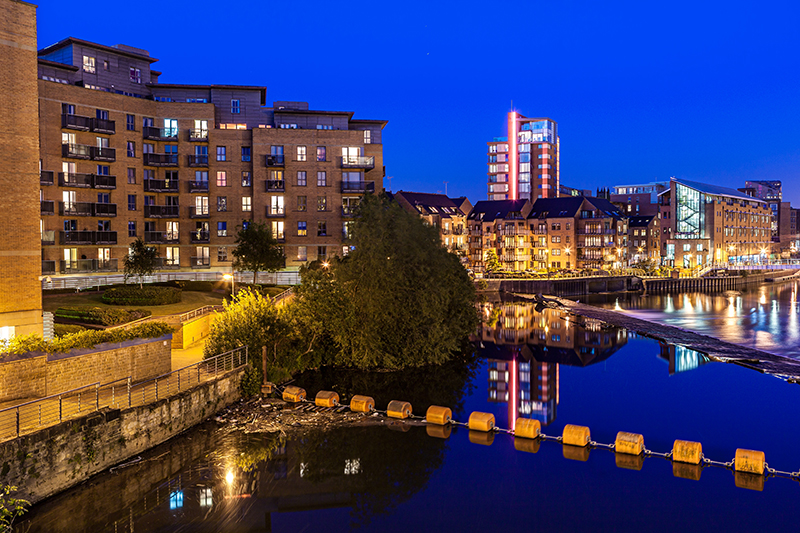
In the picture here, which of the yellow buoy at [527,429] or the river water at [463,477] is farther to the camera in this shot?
the yellow buoy at [527,429]

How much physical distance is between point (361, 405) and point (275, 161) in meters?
46.0

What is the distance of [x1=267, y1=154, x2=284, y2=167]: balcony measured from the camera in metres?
71.1

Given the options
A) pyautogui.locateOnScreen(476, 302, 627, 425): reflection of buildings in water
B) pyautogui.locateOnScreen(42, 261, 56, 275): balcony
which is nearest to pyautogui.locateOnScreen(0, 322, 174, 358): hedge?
pyautogui.locateOnScreen(476, 302, 627, 425): reflection of buildings in water

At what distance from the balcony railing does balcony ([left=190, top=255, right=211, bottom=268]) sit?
817 cm

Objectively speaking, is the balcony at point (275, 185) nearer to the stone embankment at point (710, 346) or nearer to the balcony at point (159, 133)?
the balcony at point (159, 133)

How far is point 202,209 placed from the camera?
7194 cm

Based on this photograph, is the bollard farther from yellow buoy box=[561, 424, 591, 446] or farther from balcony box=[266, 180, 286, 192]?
balcony box=[266, 180, 286, 192]

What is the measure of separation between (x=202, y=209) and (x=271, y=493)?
54.6 m

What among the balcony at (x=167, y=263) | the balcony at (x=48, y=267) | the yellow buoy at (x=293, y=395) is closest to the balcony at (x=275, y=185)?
the balcony at (x=167, y=263)

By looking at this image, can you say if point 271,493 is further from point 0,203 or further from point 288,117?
point 288,117

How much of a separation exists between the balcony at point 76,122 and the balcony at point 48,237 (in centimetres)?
1067

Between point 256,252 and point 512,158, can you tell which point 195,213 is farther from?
point 512,158

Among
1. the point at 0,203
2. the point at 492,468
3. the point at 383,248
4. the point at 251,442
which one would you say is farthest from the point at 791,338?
the point at 0,203

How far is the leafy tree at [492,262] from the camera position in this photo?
418 feet
